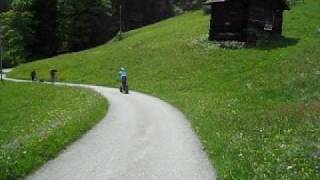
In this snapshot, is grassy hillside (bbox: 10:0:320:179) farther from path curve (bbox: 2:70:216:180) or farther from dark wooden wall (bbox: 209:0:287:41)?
dark wooden wall (bbox: 209:0:287:41)

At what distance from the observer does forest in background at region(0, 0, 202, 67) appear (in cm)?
9819

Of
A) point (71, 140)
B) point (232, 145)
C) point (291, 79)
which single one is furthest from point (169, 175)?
point (291, 79)

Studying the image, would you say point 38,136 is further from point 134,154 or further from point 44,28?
point 44,28

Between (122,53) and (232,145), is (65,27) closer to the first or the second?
(122,53)

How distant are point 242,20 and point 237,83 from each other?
1803 cm

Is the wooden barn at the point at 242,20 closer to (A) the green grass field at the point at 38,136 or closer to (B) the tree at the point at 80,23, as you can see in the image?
(A) the green grass field at the point at 38,136

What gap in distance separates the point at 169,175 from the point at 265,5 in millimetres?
50382

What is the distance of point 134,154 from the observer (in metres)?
17.1

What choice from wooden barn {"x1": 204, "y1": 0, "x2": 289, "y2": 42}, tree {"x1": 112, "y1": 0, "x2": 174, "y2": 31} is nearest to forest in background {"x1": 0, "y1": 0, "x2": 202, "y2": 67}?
tree {"x1": 112, "y1": 0, "x2": 174, "y2": 31}

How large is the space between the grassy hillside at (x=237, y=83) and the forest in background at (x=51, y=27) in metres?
20.9

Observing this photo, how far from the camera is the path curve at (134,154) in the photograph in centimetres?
1442

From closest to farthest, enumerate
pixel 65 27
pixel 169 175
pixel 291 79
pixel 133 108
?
1. pixel 169 175
2. pixel 133 108
3. pixel 291 79
4. pixel 65 27

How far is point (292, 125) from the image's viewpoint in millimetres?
20406

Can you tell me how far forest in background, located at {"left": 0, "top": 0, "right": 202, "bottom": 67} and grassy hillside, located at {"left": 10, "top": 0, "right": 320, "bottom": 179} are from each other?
68.7 ft
